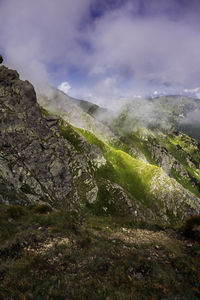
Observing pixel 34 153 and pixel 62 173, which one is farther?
pixel 62 173

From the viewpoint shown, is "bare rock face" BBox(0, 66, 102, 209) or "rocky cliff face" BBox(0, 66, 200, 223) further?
"rocky cliff face" BBox(0, 66, 200, 223)

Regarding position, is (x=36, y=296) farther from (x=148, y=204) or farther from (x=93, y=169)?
(x=148, y=204)

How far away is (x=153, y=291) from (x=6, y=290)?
6.56 meters

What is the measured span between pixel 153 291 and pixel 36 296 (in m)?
5.16

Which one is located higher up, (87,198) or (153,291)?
(153,291)

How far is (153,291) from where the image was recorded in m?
7.42

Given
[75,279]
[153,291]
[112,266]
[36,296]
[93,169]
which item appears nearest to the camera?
[36,296]

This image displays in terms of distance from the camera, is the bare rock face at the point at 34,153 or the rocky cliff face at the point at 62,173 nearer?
the bare rock face at the point at 34,153

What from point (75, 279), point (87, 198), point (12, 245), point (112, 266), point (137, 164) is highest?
point (137, 164)

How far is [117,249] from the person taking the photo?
11211mm

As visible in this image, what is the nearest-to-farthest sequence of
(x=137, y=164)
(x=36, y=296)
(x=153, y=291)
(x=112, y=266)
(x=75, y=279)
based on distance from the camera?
(x=36, y=296) → (x=153, y=291) → (x=75, y=279) → (x=112, y=266) → (x=137, y=164)

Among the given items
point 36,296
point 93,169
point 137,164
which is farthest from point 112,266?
point 137,164

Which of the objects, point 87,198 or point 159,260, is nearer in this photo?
point 159,260

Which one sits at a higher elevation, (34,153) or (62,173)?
(34,153)
